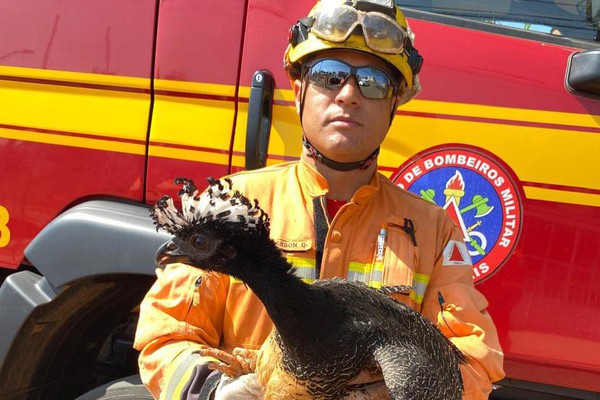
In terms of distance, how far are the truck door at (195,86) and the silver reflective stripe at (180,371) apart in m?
1.03

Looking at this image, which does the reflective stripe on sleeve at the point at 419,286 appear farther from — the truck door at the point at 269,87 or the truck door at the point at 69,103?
the truck door at the point at 69,103

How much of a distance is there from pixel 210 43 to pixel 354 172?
0.89 meters

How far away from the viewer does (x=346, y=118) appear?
2607mm

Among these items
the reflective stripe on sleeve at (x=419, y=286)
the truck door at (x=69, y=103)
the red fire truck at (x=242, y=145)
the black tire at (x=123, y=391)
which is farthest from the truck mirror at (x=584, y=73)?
the black tire at (x=123, y=391)

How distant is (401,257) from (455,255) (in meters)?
0.19

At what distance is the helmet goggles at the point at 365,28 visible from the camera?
8.59ft

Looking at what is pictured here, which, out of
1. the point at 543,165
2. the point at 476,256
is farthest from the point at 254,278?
the point at 543,165

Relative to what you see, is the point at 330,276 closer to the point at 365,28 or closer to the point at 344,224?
the point at 344,224

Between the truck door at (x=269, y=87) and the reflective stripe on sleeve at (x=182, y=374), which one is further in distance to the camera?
the truck door at (x=269, y=87)

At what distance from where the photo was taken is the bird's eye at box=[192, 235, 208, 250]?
2.13 m

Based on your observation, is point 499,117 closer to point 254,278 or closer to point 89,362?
point 254,278

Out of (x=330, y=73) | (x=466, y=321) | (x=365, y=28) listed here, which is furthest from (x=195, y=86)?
(x=466, y=321)

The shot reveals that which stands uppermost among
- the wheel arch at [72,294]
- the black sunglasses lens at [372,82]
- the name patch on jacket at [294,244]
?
the black sunglasses lens at [372,82]

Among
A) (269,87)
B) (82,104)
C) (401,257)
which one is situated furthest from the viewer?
(82,104)
